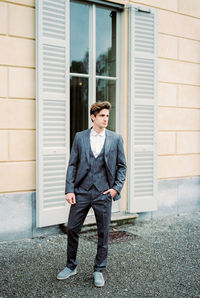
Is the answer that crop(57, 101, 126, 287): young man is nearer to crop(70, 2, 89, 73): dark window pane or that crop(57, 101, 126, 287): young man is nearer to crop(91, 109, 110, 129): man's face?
crop(91, 109, 110, 129): man's face

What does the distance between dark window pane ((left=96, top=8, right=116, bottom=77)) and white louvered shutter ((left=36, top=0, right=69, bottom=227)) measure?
0.87 metres

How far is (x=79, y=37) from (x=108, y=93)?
102 centimetres

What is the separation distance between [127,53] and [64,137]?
1863 mm

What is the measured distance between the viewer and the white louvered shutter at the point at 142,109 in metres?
6.12

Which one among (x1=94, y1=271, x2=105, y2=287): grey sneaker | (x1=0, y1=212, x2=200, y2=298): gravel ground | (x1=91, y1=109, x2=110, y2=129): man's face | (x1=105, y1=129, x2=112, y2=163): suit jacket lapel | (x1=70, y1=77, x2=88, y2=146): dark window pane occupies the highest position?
(x1=70, y1=77, x2=88, y2=146): dark window pane

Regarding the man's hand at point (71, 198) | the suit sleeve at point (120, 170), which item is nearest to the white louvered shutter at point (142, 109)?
the suit sleeve at point (120, 170)

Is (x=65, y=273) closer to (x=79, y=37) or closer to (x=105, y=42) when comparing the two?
(x=79, y=37)

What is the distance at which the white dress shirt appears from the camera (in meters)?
3.77

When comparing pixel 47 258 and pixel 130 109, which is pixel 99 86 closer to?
pixel 130 109

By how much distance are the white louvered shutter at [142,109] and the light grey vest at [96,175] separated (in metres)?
2.41

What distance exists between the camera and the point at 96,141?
12.4ft

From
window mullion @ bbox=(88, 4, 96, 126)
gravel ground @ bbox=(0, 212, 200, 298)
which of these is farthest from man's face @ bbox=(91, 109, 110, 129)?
window mullion @ bbox=(88, 4, 96, 126)

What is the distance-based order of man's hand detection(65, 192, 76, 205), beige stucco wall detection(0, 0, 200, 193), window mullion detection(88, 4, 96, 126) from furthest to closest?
window mullion detection(88, 4, 96, 126)
beige stucco wall detection(0, 0, 200, 193)
man's hand detection(65, 192, 76, 205)

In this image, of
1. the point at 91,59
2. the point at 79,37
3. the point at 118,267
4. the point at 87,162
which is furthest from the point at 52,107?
the point at 118,267
